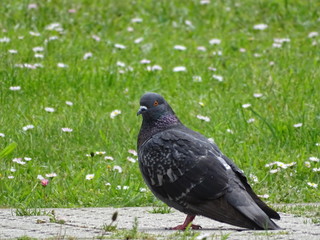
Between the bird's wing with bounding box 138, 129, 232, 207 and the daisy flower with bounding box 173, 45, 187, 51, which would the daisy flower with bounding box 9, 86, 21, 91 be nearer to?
the daisy flower with bounding box 173, 45, 187, 51

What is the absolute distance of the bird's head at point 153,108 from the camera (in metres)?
5.81

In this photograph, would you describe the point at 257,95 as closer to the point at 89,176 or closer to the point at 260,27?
the point at 89,176

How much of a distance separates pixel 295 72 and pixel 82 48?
3.13m

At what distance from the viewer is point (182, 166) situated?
5.31m

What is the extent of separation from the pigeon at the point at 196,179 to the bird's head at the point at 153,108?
7cm

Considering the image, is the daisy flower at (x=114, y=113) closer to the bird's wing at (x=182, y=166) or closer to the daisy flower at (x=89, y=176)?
the daisy flower at (x=89, y=176)

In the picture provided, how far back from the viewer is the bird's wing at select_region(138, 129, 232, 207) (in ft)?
16.8

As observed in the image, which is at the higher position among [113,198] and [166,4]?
[113,198]

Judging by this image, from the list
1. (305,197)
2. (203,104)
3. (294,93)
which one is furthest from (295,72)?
(305,197)

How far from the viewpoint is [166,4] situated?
13508mm

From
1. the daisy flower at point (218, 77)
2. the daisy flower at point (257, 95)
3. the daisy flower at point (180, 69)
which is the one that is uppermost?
the daisy flower at point (257, 95)

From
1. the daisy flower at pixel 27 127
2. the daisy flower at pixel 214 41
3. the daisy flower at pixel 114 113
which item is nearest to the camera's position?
the daisy flower at pixel 27 127

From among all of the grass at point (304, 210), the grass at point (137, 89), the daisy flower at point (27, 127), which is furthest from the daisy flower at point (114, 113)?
the grass at point (304, 210)

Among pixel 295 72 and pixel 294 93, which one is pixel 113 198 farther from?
pixel 295 72
